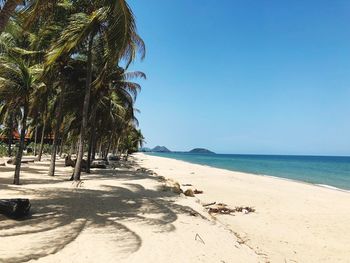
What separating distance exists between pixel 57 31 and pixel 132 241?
37.3ft

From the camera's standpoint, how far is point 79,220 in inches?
297

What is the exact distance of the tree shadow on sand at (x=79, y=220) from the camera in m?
5.62

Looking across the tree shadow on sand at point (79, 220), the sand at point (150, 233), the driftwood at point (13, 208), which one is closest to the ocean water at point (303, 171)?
the sand at point (150, 233)

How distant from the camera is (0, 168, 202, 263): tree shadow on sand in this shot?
18.4 feet

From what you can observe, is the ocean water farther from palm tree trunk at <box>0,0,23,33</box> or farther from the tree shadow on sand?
palm tree trunk at <box>0,0,23,33</box>

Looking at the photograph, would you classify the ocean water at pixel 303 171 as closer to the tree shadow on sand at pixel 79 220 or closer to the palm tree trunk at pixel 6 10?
the tree shadow on sand at pixel 79 220

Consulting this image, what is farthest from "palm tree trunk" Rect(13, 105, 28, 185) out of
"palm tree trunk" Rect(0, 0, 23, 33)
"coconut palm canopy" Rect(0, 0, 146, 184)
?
"palm tree trunk" Rect(0, 0, 23, 33)

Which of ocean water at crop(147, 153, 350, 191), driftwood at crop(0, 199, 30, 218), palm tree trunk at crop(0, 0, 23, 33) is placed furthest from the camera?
ocean water at crop(147, 153, 350, 191)

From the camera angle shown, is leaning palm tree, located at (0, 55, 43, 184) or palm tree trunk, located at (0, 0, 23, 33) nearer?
palm tree trunk, located at (0, 0, 23, 33)

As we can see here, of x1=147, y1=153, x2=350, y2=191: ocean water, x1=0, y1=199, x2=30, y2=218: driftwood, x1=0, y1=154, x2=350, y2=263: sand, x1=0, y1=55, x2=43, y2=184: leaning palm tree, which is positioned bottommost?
x1=0, y1=154, x2=350, y2=263: sand

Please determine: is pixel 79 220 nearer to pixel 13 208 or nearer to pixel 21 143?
pixel 13 208

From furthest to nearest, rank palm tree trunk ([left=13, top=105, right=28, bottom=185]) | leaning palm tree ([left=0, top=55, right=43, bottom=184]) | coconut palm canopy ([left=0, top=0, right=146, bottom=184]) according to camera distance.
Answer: palm tree trunk ([left=13, top=105, right=28, bottom=185]) → leaning palm tree ([left=0, top=55, right=43, bottom=184]) → coconut palm canopy ([left=0, top=0, right=146, bottom=184])

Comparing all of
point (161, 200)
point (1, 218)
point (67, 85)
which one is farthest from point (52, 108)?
point (1, 218)

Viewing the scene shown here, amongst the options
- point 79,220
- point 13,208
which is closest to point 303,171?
point 79,220
